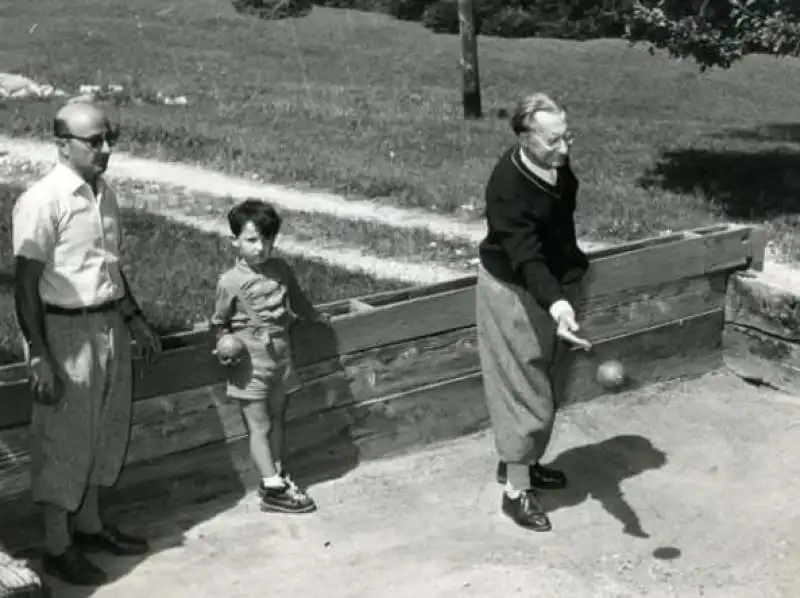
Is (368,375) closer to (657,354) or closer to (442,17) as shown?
(657,354)

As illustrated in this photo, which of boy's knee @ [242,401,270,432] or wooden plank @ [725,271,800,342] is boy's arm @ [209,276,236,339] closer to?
boy's knee @ [242,401,270,432]

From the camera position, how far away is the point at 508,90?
27.2m

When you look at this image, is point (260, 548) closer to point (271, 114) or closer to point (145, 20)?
point (271, 114)

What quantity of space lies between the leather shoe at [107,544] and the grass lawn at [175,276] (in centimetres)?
181

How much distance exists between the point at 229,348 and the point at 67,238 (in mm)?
961

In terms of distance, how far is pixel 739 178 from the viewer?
16.3 metres

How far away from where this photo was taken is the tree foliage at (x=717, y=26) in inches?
519

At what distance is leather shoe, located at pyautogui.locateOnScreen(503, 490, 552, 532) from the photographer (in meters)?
6.29

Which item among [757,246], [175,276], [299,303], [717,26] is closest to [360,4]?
[717,26]

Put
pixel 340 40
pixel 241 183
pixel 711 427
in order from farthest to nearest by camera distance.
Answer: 1. pixel 340 40
2. pixel 241 183
3. pixel 711 427

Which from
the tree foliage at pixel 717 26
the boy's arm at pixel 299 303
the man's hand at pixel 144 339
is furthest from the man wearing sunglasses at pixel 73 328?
the tree foliage at pixel 717 26

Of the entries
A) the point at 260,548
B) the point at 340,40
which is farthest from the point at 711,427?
the point at 340,40

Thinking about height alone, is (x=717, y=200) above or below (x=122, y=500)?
below

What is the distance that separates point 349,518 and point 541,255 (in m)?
1.54
